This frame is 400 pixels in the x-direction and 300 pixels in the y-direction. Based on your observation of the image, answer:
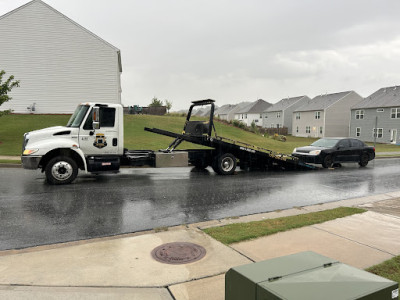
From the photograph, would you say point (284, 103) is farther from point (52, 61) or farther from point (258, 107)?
point (52, 61)

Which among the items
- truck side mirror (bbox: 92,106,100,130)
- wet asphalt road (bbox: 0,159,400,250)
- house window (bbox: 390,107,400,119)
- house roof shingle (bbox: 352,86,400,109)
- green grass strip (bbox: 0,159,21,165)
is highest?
house roof shingle (bbox: 352,86,400,109)

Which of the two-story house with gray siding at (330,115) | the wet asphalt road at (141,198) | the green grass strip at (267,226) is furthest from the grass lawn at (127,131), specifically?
the two-story house with gray siding at (330,115)

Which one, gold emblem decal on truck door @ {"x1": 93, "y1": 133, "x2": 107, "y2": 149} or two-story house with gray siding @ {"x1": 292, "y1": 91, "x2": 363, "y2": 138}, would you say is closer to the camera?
gold emblem decal on truck door @ {"x1": 93, "y1": 133, "x2": 107, "y2": 149}

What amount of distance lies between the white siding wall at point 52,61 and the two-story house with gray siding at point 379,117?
34823mm

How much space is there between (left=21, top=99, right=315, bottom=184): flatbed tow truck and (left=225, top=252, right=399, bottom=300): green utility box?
28.5 feet

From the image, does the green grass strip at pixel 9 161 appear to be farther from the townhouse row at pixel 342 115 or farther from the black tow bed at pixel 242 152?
the townhouse row at pixel 342 115

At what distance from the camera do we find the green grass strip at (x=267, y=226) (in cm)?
528

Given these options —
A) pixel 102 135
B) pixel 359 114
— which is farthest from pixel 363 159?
pixel 359 114

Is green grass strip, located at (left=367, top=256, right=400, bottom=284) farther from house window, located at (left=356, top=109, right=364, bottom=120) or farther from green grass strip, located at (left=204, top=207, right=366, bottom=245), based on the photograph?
house window, located at (left=356, top=109, right=364, bottom=120)

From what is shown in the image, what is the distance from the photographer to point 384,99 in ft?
153

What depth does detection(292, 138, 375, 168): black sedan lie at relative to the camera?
1585 cm

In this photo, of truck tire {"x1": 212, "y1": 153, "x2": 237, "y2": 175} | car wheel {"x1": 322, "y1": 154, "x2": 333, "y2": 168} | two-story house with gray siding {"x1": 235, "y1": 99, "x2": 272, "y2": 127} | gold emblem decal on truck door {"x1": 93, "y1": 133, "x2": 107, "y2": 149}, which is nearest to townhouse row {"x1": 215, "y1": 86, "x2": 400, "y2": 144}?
two-story house with gray siding {"x1": 235, "y1": 99, "x2": 272, "y2": 127}

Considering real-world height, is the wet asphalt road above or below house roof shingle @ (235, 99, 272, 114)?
below

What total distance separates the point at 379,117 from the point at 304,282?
51056mm
